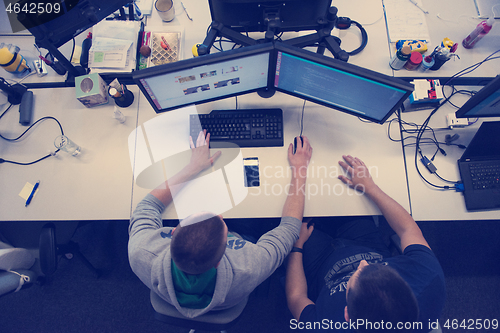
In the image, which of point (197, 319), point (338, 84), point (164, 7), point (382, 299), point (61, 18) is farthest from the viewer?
point (164, 7)

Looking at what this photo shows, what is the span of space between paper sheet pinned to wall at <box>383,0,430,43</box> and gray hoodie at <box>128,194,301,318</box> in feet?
4.16

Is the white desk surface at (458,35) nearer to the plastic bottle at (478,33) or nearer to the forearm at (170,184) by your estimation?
the plastic bottle at (478,33)

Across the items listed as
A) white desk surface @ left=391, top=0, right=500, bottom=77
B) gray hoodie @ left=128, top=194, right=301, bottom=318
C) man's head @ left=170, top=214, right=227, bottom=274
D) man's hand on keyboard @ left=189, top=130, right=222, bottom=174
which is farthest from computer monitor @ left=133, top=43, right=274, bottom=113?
white desk surface @ left=391, top=0, right=500, bottom=77

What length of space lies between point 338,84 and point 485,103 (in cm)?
69

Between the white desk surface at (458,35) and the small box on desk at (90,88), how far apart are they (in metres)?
1.64

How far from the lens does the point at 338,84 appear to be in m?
1.12

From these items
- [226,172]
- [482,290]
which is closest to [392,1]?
[226,172]

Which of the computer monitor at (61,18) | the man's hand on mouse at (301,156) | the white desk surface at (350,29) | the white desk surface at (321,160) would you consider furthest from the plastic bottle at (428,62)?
the computer monitor at (61,18)

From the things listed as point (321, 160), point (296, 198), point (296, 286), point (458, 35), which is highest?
point (458, 35)

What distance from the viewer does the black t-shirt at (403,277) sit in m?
1.00

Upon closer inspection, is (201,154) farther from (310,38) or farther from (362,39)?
(362,39)

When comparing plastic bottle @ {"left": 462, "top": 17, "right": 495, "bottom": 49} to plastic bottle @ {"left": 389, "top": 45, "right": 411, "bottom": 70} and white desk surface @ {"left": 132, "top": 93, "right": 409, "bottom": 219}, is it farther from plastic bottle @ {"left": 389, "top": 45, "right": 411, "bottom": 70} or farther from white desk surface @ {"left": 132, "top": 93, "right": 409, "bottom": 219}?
white desk surface @ {"left": 132, "top": 93, "right": 409, "bottom": 219}

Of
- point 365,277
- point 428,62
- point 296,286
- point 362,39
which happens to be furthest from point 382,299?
point 362,39

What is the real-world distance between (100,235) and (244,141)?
1.46 m
